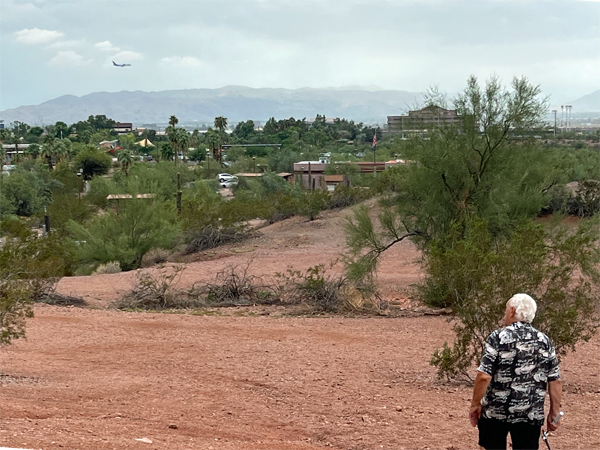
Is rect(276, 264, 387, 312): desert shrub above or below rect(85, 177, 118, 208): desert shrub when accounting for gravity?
below

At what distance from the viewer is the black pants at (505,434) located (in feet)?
15.9

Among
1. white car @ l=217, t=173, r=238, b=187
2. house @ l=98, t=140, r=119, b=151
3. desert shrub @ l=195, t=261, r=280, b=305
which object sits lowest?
desert shrub @ l=195, t=261, r=280, b=305

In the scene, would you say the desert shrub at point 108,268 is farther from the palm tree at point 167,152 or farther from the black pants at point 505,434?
the palm tree at point 167,152

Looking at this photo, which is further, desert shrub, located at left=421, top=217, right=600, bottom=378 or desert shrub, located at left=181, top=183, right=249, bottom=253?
desert shrub, located at left=181, top=183, right=249, bottom=253

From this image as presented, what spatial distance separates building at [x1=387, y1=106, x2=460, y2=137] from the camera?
19.2 metres

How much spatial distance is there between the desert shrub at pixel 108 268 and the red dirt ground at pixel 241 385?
30.1 ft

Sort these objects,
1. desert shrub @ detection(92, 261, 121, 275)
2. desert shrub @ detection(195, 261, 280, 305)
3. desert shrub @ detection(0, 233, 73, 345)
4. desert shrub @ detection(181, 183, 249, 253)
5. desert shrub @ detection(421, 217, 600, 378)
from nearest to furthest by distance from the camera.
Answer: desert shrub @ detection(421, 217, 600, 378)
desert shrub @ detection(0, 233, 73, 345)
desert shrub @ detection(195, 261, 280, 305)
desert shrub @ detection(92, 261, 121, 275)
desert shrub @ detection(181, 183, 249, 253)

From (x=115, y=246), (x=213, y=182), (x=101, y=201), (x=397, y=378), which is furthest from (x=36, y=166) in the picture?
(x=397, y=378)

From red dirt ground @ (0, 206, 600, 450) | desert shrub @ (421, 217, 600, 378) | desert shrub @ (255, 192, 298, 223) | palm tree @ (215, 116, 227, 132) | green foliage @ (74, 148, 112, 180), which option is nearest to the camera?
red dirt ground @ (0, 206, 600, 450)

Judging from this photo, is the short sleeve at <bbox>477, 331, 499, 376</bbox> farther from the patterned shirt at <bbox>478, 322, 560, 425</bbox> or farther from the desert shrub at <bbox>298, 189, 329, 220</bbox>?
the desert shrub at <bbox>298, 189, 329, 220</bbox>

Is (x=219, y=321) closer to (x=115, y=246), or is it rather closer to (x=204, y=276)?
(x=204, y=276)

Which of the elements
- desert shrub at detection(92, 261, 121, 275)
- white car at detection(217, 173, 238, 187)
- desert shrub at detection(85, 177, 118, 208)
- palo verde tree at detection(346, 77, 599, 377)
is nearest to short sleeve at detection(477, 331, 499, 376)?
palo verde tree at detection(346, 77, 599, 377)

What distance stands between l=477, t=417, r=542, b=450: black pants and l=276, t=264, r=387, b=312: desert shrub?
13353 mm

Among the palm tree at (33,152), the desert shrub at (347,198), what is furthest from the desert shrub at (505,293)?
the palm tree at (33,152)
